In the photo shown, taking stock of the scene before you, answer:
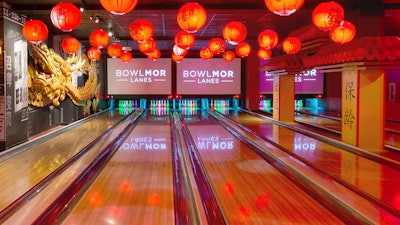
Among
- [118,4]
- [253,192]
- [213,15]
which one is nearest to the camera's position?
[253,192]

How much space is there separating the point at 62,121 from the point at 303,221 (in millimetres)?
9019

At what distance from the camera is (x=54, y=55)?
34.7ft

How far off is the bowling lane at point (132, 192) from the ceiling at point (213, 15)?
260cm

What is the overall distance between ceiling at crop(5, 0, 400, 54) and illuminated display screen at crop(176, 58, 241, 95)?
397cm

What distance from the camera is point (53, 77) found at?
10.3 metres

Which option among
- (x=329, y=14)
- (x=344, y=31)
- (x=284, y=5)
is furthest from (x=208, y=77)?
(x=284, y=5)

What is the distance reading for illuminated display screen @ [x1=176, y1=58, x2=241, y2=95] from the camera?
1722 centimetres

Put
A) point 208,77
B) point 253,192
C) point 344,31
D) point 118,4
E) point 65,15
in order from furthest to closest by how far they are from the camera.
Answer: point 208,77
point 344,31
point 65,15
point 118,4
point 253,192

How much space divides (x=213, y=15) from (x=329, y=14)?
402 centimetres

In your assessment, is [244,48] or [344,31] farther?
[244,48]

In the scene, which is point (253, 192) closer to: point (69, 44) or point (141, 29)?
point (141, 29)

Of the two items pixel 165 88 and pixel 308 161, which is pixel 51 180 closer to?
pixel 308 161

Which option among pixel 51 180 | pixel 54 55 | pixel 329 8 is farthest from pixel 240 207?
pixel 54 55

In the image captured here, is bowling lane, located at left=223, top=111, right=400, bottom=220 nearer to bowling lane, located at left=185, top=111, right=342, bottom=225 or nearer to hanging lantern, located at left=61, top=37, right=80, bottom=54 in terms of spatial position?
bowling lane, located at left=185, top=111, right=342, bottom=225
